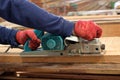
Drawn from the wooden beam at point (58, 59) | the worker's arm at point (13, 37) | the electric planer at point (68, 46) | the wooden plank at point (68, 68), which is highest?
the worker's arm at point (13, 37)

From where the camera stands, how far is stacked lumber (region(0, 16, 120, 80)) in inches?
48.2

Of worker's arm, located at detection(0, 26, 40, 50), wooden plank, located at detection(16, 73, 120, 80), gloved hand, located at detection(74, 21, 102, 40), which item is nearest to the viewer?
gloved hand, located at detection(74, 21, 102, 40)

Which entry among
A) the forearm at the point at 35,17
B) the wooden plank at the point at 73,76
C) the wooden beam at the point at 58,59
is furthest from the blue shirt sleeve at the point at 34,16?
the wooden plank at the point at 73,76

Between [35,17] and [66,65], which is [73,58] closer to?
[66,65]

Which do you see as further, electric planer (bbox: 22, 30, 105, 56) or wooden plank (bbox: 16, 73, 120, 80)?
wooden plank (bbox: 16, 73, 120, 80)

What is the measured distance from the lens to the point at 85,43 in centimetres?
125

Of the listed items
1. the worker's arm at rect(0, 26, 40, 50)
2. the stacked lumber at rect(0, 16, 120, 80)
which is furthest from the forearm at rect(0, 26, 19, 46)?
the stacked lumber at rect(0, 16, 120, 80)

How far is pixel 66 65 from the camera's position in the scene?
50.5 inches

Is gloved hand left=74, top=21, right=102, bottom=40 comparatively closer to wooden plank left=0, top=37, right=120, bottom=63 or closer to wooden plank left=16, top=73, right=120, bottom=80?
wooden plank left=0, top=37, right=120, bottom=63

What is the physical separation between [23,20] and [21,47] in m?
0.35

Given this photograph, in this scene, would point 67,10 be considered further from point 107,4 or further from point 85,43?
point 85,43

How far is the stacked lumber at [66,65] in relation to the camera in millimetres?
1225

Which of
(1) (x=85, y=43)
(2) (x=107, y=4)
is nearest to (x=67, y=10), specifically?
(2) (x=107, y=4)

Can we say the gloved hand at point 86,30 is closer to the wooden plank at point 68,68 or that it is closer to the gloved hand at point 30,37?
the wooden plank at point 68,68
